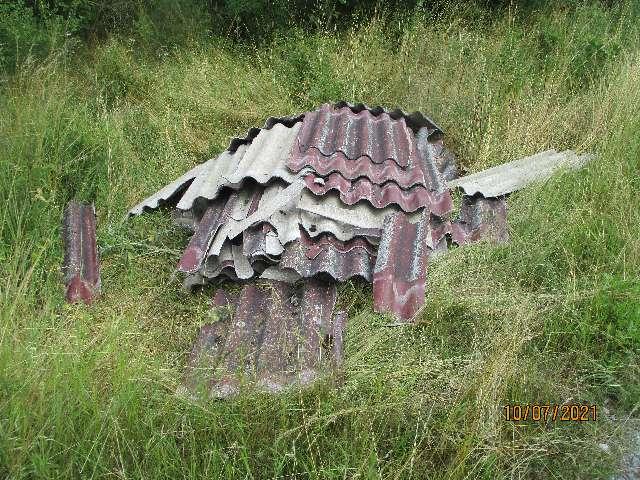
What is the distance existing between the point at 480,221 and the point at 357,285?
1.17m

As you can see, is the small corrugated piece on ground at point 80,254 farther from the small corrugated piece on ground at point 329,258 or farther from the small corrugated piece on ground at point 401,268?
the small corrugated piece on ground at point 401,268

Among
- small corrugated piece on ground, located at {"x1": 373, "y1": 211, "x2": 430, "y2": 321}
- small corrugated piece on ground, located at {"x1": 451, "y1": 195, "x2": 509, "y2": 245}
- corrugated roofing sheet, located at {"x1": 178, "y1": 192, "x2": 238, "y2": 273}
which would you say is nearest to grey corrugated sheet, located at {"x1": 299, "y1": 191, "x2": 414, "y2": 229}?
small corrugated piece on ground, located at {"x1": 373, "y1": 211, "x2": 430, "y2": 321}

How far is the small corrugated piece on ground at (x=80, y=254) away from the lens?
3.85m

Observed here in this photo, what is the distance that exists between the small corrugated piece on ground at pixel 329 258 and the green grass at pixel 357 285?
15cm

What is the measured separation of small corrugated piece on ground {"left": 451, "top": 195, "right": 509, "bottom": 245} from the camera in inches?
162

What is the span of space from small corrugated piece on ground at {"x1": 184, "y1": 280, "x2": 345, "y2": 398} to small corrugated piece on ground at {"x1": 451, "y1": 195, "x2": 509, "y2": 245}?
1.16 meters

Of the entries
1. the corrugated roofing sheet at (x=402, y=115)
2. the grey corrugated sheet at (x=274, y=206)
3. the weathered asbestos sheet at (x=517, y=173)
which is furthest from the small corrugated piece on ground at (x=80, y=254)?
the weathered asbestos sheet at (x=517, y=173)

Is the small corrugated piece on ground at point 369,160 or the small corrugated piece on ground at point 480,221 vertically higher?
the small corrugated piece on ground at point 369,160

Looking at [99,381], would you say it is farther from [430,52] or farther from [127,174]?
[430,52]

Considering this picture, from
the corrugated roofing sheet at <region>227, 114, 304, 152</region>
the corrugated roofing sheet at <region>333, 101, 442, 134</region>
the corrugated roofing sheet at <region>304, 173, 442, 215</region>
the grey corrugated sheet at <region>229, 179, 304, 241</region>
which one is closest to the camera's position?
the grey corrugated sheet at <region>229, 179, 304, 241</region>

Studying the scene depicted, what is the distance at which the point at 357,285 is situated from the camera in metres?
3.66

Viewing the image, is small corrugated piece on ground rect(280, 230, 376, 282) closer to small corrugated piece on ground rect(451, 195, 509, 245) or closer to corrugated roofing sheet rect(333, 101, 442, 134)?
small corrugated piece on ground rect(451, 195, 509, 245)
